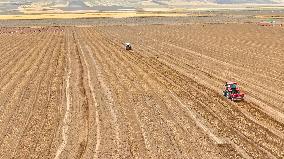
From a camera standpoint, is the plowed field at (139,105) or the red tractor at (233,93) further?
the red tractor at (233,93)

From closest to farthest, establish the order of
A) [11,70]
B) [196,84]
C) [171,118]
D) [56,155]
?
[56,155]
[171,118]
[196,84]
[11,70]

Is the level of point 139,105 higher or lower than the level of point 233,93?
lower

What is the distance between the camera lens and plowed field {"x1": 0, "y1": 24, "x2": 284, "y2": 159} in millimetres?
15312

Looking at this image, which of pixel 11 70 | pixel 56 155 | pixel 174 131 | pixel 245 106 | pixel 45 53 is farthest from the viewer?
pixel 45 53

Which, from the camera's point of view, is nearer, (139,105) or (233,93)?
(139,105)

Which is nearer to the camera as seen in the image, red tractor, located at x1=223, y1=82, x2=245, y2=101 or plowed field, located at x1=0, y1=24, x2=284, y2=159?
plowed field, located at x1=0, y1=24, x2=284, y2=159

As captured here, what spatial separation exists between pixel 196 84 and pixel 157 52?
15.6m

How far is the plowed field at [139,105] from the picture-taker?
15.3 m

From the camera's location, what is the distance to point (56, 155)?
47.5 feet

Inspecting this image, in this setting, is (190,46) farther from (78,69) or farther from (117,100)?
(117,100)

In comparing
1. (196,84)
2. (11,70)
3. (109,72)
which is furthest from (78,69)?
(196,84)

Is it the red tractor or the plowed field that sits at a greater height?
the red tractor

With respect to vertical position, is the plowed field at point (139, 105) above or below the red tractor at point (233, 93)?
below

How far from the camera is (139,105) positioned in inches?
827
